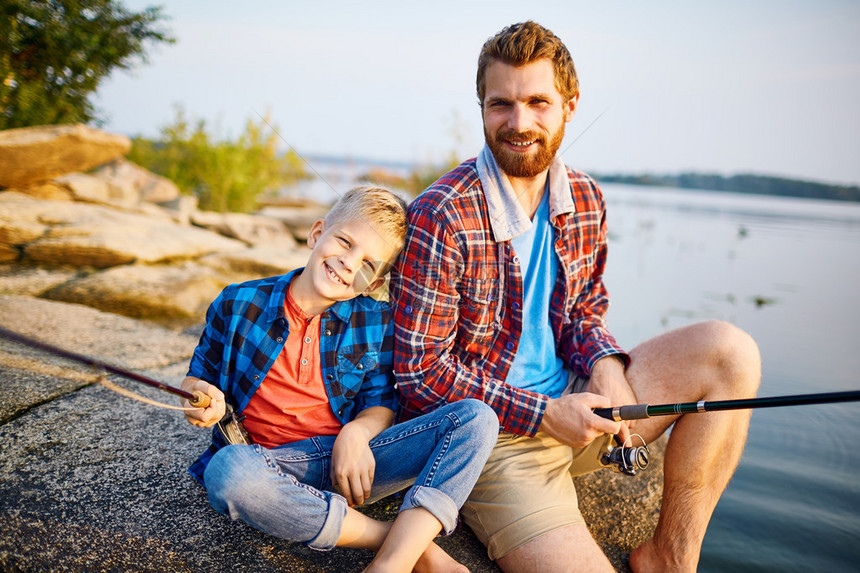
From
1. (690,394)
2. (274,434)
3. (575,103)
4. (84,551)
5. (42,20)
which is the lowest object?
(84,551)

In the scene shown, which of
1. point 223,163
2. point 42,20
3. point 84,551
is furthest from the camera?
point 223,163

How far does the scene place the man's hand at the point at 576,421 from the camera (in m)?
1.96

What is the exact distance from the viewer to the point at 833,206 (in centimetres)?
1816

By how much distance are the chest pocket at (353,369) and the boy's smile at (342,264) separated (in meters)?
0.19

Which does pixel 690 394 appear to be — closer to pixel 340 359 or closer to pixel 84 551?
pixel 340 359

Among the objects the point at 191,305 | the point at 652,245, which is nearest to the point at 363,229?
the point at 191,305

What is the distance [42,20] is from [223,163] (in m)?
2.66

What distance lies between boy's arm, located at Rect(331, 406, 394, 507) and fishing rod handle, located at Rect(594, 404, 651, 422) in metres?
0.74

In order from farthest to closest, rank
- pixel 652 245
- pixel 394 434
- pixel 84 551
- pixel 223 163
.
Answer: pixel 652 245, pixel 223 163, pixel 394 434, pixel 84 551

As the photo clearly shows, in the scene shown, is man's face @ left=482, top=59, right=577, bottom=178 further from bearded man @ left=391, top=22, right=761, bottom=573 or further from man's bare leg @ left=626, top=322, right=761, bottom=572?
man's bare leg @ left=626, top=322, right=761, bottom=572

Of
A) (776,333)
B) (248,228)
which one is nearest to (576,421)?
(776,333)

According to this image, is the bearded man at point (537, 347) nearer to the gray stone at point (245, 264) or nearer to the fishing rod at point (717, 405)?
the fishing rod at point (717, 405)

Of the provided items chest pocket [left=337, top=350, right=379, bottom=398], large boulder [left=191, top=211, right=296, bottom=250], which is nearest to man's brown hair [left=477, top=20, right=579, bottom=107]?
chest pocket [left=337, top=350, right=379, bottom=398]

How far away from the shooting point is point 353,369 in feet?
6.69
